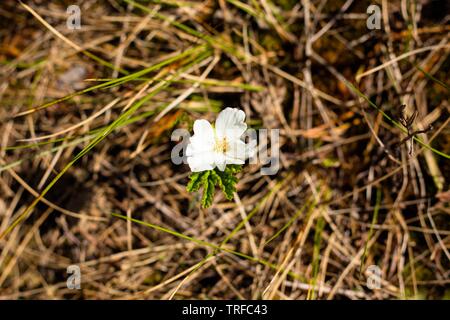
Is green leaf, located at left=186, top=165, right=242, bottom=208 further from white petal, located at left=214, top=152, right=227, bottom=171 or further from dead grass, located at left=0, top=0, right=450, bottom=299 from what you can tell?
dead grass, located at left=0, top=0, right=450, bottom=299

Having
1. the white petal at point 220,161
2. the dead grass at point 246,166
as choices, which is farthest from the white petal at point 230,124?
the dead grass at point 246,166

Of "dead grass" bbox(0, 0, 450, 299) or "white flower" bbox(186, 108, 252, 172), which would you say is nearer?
"white flower" bbox(186, 108, 252, 172)

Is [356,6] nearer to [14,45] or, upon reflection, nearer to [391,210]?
[391,210]

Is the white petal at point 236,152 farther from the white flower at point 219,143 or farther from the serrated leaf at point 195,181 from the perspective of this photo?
the serrated leaf at point 195,181

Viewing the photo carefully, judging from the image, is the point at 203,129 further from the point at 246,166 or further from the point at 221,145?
the point at 246,166

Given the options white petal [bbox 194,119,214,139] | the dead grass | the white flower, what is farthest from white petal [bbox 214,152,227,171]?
the dead grass

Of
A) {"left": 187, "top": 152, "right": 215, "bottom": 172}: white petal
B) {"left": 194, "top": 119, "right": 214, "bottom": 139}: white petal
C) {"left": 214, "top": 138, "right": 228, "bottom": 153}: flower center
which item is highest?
{"left": 194, "top": 119, "right": 214, "bottom": 139}: white petal

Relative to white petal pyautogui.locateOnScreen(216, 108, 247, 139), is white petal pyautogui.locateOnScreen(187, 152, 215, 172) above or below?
below

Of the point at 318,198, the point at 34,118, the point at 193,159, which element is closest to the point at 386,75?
the point at 318,198
